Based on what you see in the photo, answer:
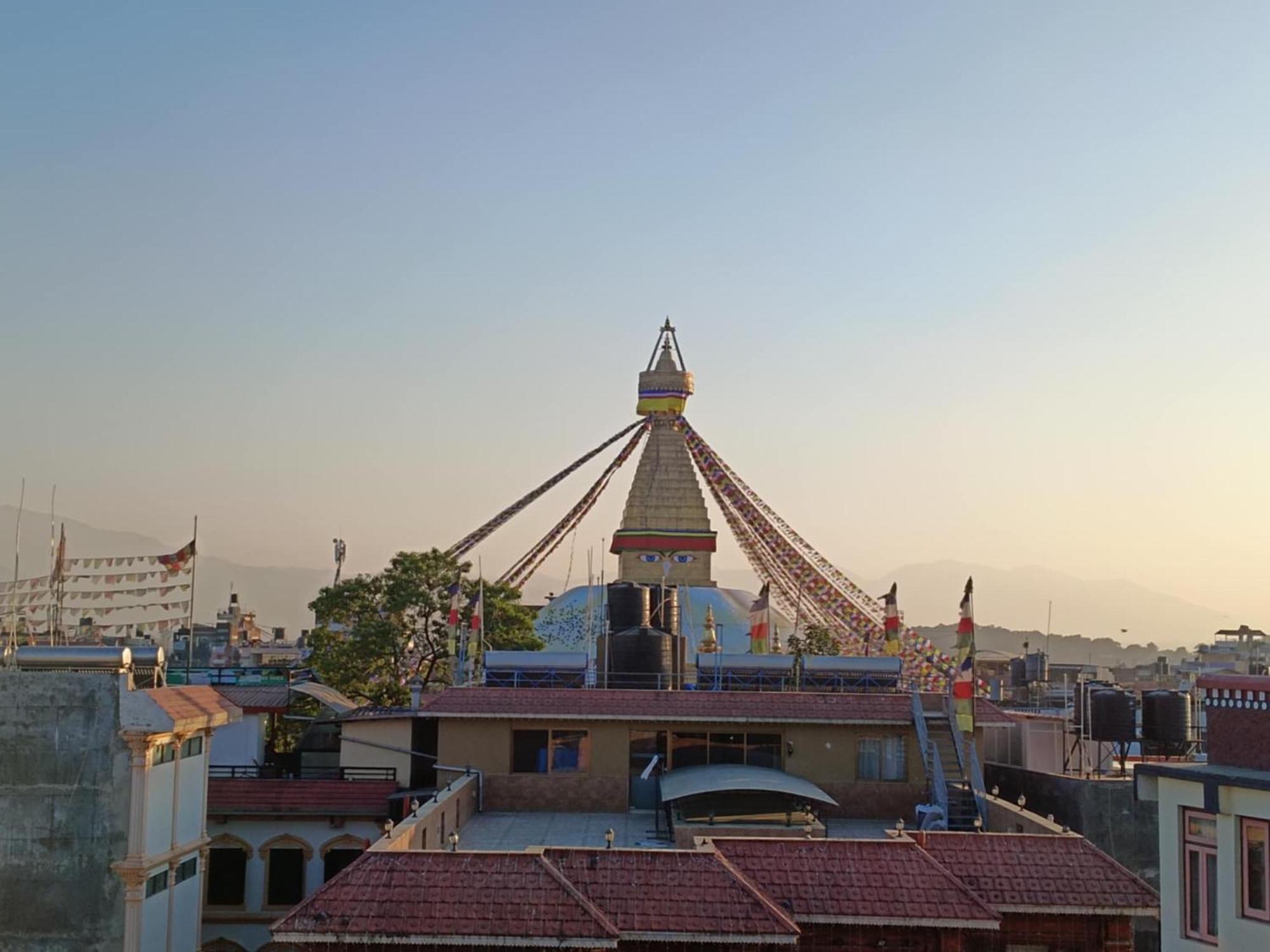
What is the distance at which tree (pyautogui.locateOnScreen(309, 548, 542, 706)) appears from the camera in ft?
180

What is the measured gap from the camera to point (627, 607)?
42.3 meters

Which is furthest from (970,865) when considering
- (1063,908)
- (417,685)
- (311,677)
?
(311,677)

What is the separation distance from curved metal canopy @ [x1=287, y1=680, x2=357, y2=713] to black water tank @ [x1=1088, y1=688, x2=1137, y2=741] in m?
19.7

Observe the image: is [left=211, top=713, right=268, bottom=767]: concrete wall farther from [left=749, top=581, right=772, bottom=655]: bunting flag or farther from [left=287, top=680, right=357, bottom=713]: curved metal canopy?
[left=749, top=581, right=772, bottom=655]: bunting flag

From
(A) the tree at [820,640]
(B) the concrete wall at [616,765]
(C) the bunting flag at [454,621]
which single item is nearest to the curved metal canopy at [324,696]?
(C) the bunting flag at [454,621]

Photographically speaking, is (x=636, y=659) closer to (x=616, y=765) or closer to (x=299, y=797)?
(x=616, y=765)

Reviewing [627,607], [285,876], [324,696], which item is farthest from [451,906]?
[324,696]

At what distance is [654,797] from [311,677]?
85.3 feet

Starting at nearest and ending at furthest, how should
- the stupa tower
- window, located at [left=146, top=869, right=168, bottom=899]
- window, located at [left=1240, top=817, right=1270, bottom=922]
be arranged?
window, located at [left=1240, top=817, right=1270, bottom=922] < window, located at [left=146, top=869, right=168, bottom=899] < the stupa tower

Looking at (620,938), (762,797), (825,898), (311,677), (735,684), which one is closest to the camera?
(620,938)

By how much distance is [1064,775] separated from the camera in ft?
111

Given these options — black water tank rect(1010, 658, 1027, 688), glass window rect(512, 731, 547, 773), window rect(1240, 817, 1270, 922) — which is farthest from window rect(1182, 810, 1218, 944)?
black water tank rect(1010, 658, 1027, 688)

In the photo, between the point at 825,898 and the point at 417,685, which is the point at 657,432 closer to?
the point at 417,685

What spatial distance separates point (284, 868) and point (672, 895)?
16689mm
